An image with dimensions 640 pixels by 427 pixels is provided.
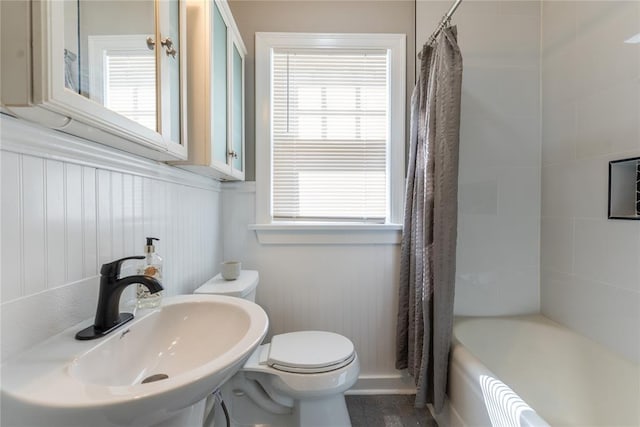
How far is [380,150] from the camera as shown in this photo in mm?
1724

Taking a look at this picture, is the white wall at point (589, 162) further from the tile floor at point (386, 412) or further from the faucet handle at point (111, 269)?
the faucet handle at point (111, 269)

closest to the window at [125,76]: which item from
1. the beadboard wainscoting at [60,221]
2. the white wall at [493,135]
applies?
the beadboard wainscoting at [60,221]

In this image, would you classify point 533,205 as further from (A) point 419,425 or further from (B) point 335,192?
(A) point 419,425

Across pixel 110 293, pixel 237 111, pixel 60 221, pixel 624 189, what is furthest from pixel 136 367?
pixel 624 189

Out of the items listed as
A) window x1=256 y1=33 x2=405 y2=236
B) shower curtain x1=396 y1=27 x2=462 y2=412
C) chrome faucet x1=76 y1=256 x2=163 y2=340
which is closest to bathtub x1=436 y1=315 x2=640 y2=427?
shower curtain x1=396 y1=27 x2=462 y2=412

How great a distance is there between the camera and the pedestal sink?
42 centimetres

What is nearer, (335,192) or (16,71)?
(16,71)

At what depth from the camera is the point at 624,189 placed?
1.22m

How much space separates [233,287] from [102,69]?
2.93 ft

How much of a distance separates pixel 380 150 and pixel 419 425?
1.46 metres

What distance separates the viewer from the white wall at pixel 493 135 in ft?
5.34

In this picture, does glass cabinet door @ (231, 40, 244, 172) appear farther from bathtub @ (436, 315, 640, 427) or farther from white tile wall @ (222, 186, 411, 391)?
bathtub @ (436, 315, 640, 427)

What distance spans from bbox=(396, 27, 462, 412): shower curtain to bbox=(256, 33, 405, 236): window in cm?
34

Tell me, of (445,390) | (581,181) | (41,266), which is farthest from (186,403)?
(581,181)
